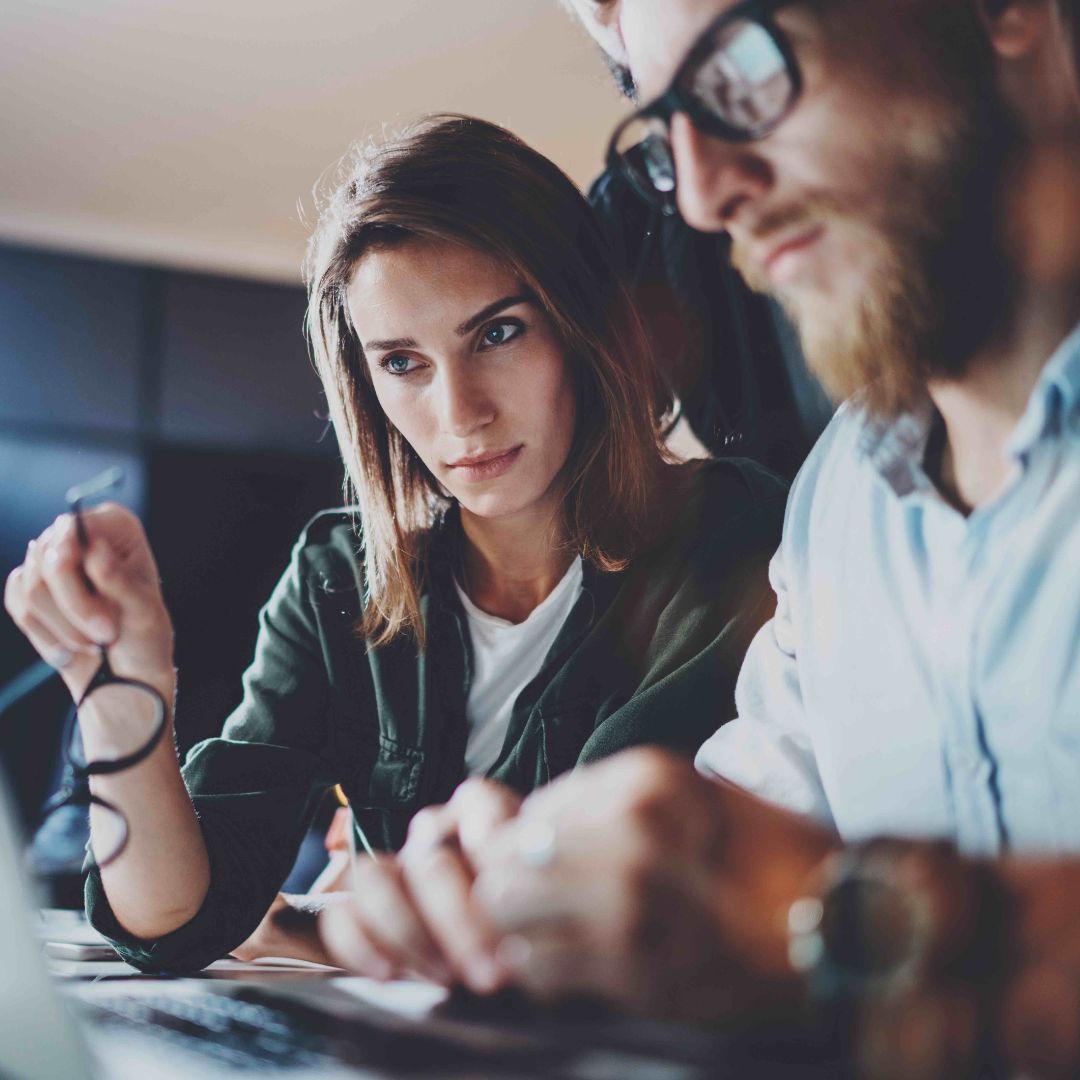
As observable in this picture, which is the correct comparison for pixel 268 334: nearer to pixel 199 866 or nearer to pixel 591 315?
pixel 591 315

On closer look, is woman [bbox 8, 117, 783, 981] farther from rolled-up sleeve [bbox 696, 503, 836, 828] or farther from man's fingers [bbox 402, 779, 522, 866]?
man's fingers [bbox 402, 779, 522, 866]

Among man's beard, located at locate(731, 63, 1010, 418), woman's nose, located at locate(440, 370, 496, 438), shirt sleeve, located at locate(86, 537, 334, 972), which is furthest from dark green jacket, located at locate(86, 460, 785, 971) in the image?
man's beard, located at locate(731, 63, 1010, 418)

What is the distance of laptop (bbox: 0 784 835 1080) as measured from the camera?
28 cm

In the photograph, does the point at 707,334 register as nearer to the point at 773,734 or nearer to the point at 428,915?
the point at 773,734

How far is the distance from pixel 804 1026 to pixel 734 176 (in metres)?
0.31

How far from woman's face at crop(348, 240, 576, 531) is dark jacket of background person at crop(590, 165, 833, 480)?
0.36 ft

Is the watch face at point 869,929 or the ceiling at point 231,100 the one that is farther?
the ceiling at point 231,100

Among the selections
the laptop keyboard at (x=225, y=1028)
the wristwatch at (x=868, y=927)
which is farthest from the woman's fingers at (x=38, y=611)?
the wristwatch at (x=868, y=927)

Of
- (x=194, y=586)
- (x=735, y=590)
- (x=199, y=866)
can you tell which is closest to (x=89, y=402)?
(x=194, y=586)

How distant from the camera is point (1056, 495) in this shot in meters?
0.43

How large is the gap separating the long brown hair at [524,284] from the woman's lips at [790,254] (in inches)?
11.7

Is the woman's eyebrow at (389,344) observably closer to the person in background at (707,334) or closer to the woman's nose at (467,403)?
the woman's nose at (467,403)

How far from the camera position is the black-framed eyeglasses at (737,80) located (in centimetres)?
39

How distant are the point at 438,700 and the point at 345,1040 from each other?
1.32 feet
